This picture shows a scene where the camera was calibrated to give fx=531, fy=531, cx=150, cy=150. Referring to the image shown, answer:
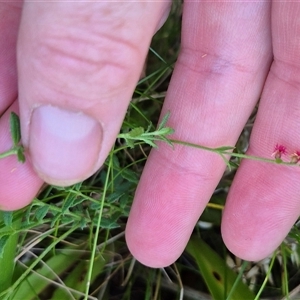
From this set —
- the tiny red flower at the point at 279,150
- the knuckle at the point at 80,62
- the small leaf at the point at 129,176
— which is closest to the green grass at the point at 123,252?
the small leaf at the point at 129,176

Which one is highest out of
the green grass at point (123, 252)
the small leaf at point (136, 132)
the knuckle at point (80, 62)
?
the knuckle at point (80, 62)

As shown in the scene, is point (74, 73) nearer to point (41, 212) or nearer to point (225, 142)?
point (41, 212)

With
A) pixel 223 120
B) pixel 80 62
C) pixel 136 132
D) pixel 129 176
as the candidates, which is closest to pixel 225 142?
pixel 223 120

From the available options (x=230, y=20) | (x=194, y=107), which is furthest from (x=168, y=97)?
(x=230, y=20)

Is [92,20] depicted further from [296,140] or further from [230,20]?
[296,140]

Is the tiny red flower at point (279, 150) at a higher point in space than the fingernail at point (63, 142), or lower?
lower

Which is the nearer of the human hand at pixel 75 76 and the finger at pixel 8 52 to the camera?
the human hand at pixel 75 76

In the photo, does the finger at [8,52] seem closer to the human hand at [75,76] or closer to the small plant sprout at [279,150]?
the human hand at [75,76]
